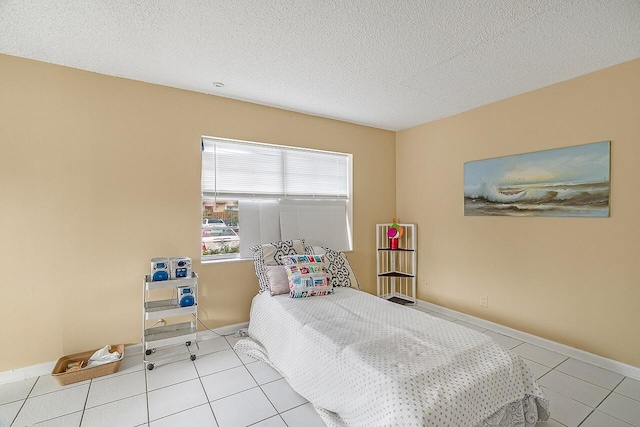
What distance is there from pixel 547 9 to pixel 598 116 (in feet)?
4.35

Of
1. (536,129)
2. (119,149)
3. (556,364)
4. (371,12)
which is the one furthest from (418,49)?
(556,364)

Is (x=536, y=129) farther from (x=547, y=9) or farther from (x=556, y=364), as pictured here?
(x=556, y=364)

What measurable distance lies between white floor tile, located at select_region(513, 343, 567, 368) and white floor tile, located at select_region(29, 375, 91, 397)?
12.3 ft

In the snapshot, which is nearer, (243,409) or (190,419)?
(190,419)

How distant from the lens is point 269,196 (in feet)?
11.2

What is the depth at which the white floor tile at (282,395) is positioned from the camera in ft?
6.48

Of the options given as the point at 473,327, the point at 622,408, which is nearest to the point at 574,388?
the point at 622,408

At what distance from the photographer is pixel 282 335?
2361 mm

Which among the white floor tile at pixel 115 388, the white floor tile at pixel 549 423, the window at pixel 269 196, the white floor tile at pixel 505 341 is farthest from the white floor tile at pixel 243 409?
the white floor tile at pixel 505 341

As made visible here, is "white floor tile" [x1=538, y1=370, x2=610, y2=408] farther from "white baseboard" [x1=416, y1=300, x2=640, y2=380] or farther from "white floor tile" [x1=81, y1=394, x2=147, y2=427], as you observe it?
"white floor tile" [x1=81, y1=394, x2=147, y2=427]

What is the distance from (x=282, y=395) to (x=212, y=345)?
1.09m

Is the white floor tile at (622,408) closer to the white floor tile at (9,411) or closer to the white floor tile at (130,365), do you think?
the white floor tile at (130,365)

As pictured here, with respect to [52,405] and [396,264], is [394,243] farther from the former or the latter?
[52,405]

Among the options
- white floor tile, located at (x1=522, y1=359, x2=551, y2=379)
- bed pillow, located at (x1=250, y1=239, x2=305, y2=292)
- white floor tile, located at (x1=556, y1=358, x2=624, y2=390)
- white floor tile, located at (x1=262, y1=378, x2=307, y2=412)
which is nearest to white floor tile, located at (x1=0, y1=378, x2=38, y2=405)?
white floor tile, located at (x1=262, y1=378, x2=307, y2=412)
